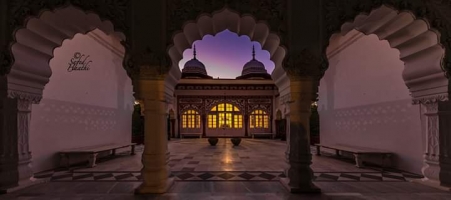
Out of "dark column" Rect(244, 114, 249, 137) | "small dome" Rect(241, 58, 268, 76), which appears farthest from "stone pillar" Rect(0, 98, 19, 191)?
"small dome" Rect(241, 58, 268, 76)

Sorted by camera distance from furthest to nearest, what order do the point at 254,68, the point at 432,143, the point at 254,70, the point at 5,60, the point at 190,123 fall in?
the point at 254,68 < the point at 254,70 < the point at 190,123 < the point at 432,143 < the point at 5,60

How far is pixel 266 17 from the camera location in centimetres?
364

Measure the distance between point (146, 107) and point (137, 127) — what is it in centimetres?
1211

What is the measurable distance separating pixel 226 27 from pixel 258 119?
14.3 meters

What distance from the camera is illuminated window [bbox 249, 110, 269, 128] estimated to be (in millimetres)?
17938

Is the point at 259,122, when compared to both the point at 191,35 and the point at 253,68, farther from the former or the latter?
the point at 191,35

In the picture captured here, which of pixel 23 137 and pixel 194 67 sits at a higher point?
pixel 194 67

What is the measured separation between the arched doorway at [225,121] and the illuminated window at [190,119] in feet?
2.43

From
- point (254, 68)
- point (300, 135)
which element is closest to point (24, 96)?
point (300, 135)

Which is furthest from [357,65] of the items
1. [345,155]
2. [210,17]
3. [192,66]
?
[192,66]

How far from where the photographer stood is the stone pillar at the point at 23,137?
12.8ft

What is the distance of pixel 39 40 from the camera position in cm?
381

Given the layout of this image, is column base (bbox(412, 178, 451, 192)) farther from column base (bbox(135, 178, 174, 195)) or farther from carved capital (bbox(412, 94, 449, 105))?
column base (bbox(135, 178, 174, 195))

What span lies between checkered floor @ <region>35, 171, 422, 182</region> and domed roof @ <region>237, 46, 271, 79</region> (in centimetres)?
1382
